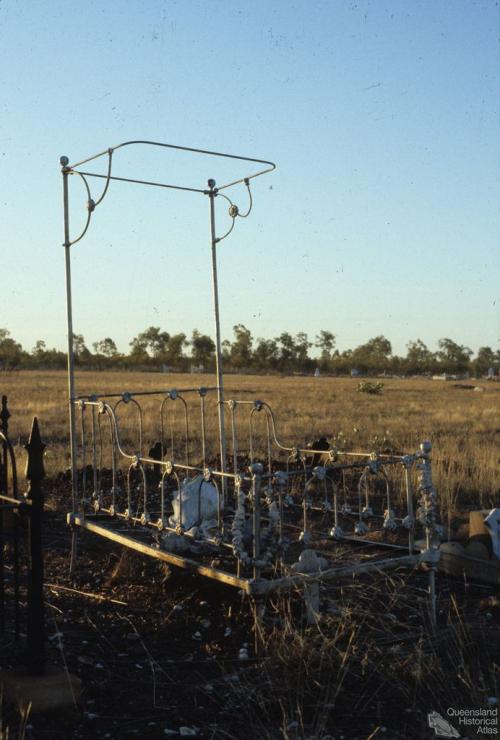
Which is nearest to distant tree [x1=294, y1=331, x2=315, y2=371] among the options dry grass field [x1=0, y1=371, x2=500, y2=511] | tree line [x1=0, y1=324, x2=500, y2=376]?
tree line [x1=0, y1=324, x2=500, y2=376]

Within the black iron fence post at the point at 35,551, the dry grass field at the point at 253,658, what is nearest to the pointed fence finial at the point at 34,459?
the black iron fence post at the point at 35,551

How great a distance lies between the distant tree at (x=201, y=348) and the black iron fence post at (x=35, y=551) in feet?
349

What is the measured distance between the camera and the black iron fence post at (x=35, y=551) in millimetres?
4211

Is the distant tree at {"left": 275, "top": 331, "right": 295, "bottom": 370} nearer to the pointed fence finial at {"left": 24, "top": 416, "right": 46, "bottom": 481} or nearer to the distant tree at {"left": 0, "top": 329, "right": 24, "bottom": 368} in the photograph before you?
the distant tree at {"left": 0, "top": 329, "right": 24, "bottom": 368}

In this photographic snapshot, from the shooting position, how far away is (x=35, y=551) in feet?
14.4

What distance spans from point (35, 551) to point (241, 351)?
106043 millimetres

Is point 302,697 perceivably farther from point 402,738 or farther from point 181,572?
point 181,572

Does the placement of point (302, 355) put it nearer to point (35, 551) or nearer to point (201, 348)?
point (201, 348)

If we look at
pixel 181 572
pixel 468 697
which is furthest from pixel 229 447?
pixel 468 697

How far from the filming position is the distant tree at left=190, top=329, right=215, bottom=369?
11256 cm

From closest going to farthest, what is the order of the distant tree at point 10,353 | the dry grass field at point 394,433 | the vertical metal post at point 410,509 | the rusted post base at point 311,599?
the rusted post base at point 311,599, the vertical metal post at point 410,509, the dry grass field at point 394,433, the distant tree at point 10,353

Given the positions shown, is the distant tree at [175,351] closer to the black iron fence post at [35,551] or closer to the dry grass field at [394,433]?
the dry grass field at [394,433]

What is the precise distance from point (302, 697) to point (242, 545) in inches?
49.5

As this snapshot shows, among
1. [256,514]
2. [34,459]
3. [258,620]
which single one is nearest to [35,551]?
[34,459]
